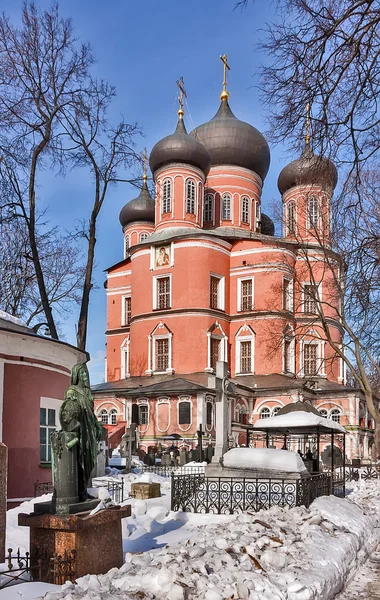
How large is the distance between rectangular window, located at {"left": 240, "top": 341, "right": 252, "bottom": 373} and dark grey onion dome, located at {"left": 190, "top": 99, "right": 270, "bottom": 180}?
13117 mm

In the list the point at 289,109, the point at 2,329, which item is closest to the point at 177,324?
the point at 2,329

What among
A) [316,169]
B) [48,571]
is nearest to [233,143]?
[316,169]

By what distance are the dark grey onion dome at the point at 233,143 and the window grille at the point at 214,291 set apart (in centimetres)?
947

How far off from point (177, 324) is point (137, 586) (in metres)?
32.2

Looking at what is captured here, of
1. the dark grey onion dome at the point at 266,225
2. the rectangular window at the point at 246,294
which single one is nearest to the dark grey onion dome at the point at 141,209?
the dark grey onion dome at the point at 266,225

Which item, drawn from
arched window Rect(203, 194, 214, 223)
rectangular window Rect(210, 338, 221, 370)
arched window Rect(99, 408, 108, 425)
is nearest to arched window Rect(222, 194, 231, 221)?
arched window Rect(203, 194, 214, 223)

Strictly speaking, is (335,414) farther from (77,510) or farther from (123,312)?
(77,510)

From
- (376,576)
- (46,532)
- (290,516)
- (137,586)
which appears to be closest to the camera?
(137,586)

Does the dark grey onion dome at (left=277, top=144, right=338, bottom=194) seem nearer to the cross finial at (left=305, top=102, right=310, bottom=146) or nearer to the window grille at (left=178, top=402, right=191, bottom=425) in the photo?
the cross finial at (left=305, top=102, right=310, bottom=146)

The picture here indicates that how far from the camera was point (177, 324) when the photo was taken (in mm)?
37656

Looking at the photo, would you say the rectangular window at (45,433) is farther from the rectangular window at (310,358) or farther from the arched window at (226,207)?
the arched window at (226,207)

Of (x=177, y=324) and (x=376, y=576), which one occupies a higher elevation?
(x=177, y=324)

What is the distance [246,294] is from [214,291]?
6.68ft

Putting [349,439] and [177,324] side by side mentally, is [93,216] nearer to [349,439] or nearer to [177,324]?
[177,324]
